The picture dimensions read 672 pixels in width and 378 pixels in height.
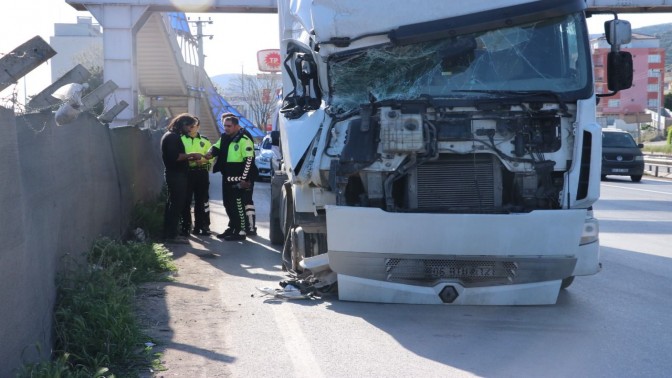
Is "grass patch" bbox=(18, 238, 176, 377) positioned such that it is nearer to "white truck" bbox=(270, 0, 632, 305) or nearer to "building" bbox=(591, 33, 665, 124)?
"white truck" bbox=(270, 0, 632, 305)

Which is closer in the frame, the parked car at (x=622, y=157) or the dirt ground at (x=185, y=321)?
the dirt ground at (x=185, y=321)

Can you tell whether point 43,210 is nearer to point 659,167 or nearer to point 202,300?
point 202,300

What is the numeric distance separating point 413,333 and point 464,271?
1142 mm

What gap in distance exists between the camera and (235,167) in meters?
13.4

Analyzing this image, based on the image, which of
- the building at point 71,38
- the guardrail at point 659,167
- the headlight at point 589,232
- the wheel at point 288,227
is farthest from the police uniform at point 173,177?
the building at point 71,38

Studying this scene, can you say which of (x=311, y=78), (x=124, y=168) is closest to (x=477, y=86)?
(x=311, y=78)

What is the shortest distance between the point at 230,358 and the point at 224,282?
3.46m

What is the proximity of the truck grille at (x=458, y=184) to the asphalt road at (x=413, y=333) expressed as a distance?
98 centimetres

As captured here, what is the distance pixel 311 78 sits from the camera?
8.84 meters

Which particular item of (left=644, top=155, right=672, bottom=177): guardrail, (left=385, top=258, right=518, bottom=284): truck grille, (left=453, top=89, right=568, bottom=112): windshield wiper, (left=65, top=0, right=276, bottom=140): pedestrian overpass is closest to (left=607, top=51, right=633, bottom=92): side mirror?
(left=453, top=89, right=568, bottom=112): windshield wiper

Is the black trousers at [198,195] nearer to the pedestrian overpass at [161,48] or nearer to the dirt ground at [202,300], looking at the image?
the dirt ground at [202,300]

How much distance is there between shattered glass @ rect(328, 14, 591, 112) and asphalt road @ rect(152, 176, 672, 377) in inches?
80.0

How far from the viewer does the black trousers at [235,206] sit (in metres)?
13.5

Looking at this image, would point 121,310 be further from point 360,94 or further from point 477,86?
point 477,86
